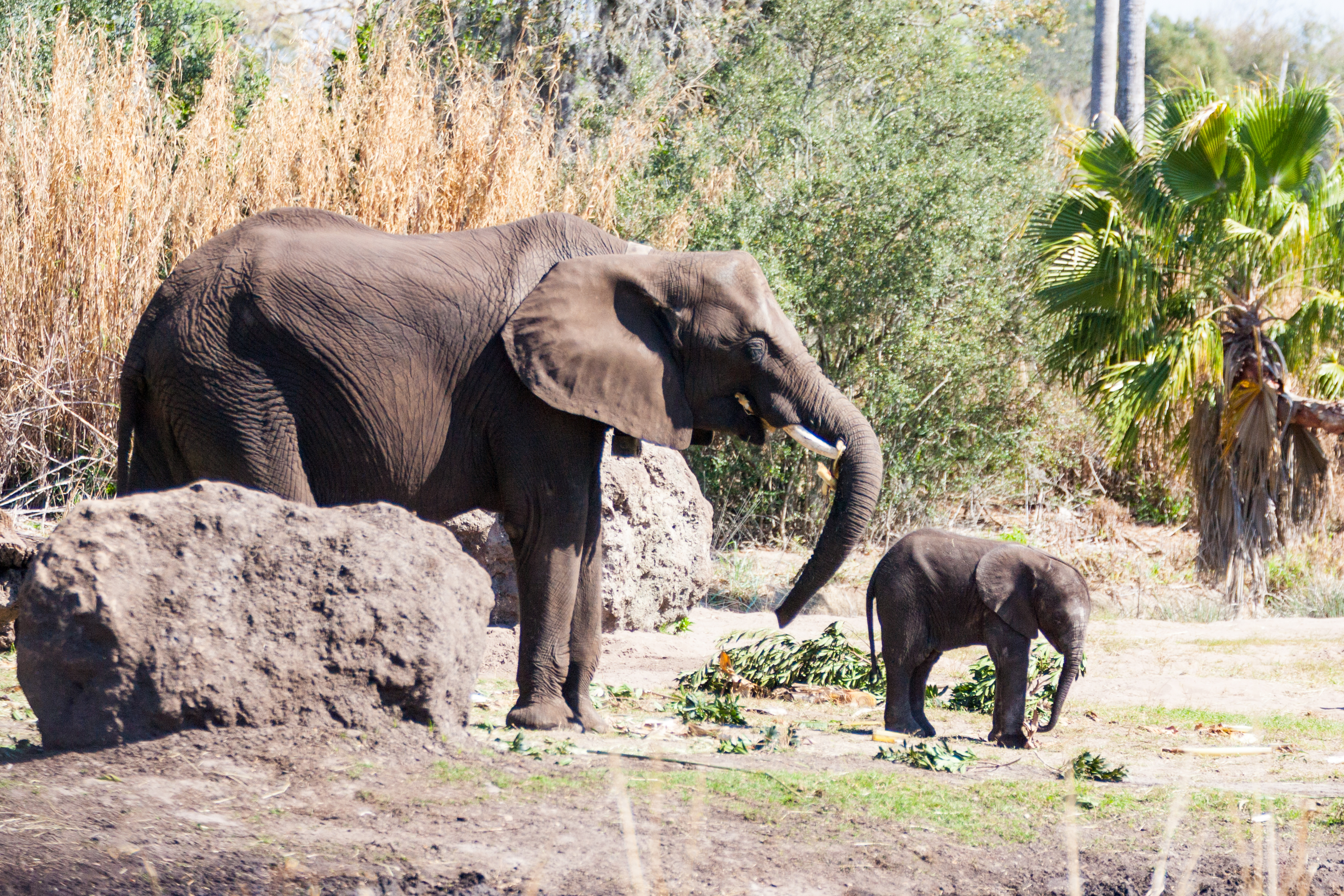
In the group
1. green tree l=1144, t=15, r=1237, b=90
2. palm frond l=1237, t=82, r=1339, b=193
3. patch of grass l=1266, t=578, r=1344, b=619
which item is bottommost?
patch of grass l=1266, t=578, r=1344, b=619

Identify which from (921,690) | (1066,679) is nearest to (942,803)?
(1066,679)

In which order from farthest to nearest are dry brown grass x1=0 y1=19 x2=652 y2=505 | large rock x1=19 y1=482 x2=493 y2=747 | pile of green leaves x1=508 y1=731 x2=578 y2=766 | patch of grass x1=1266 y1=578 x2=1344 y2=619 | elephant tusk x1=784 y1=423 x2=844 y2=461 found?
1. patch of grass x1=1266 y1=578 x2=1344 y2=619
2. dry brown grass x1=0 y1=19 x2=652 y2=505
3. elephant tusk x1=784 y1=423 x2=844 y2=461
4. pile of green leaves x1=508 y1=731 x2=578 y2=766
5. large rock x1=19 y1=482 x2=493 y2=747

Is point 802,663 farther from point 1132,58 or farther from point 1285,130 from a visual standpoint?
point 1132,58

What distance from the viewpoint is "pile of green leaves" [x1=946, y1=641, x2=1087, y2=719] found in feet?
24.5

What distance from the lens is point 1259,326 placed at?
42.7 ft

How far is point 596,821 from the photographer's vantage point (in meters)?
3.74

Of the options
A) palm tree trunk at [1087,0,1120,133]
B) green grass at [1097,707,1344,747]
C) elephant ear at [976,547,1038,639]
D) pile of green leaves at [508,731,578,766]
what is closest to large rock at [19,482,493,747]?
pile of green leaves at [508,731,578,766]

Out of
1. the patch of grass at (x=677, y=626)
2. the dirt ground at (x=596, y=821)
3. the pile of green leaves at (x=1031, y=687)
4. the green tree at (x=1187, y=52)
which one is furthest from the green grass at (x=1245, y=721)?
the green tree at (x=1187, y=52)

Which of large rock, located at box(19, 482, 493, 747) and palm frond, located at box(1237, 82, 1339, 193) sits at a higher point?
palm frond, located at box(1237, 82, 1339, 193)

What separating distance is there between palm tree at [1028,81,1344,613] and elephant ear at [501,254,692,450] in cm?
860

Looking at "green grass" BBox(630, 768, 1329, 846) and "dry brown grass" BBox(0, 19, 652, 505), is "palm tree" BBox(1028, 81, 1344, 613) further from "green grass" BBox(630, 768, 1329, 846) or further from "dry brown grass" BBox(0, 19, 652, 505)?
"green grass" BBox(630, 768, 1329, 846)

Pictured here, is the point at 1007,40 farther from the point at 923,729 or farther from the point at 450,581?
the point at 450,581

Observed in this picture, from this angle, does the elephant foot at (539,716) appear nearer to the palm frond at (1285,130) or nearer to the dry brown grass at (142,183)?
the dry brown grass at (142,183)

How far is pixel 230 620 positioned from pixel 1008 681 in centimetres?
418
